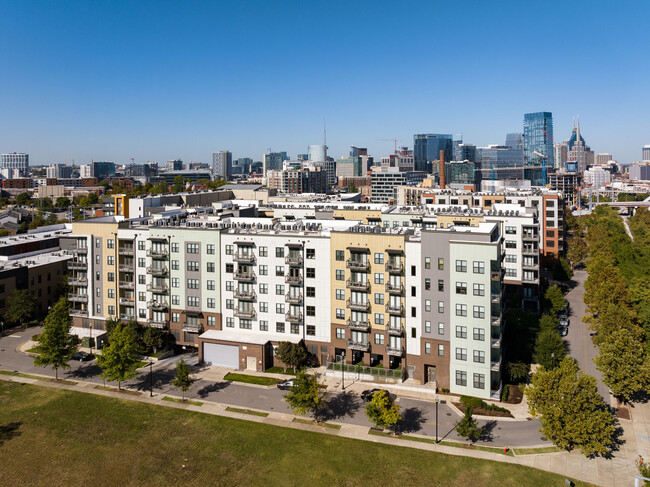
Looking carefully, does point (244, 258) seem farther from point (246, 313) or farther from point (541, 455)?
point (541, 455)

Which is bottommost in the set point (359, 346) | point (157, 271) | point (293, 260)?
point (359, 346)

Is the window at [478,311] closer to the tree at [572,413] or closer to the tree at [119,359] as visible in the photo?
A: the tree at [572,413]

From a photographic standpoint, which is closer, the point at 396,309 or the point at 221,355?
the point at 396,309

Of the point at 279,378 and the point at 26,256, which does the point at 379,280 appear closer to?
the point at 279,378

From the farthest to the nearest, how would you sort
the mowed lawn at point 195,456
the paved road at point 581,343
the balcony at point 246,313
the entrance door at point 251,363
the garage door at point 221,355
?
1. the balcony at point 246,313
2. the garage door at point 221,355
3. the entrance door at point 251,363
4. the paved road at point 581,343
5. the mowed lawn at point 195,456

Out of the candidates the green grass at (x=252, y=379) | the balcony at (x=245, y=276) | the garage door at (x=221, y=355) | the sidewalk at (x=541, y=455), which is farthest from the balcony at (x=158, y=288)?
the sidewalk at (x=541, y=455)

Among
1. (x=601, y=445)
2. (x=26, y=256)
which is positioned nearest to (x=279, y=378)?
(x=601, y=445)

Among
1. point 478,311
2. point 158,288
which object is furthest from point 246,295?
point 478,311
